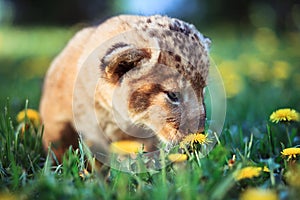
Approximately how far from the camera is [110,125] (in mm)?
3428

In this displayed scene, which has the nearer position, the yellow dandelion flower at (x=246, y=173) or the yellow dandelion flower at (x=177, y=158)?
the yellow dandelion flower at (x=246, y=173)

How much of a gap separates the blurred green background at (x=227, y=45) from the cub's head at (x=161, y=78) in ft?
1.67

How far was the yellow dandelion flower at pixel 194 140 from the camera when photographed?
267cm

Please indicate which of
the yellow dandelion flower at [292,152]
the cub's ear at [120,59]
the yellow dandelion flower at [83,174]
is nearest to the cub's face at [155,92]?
the cub's ear at [120,59]

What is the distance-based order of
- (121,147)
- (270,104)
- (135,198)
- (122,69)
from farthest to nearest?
(270,104), (122,69), (121,147), (135,198)

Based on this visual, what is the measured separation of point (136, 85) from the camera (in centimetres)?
316

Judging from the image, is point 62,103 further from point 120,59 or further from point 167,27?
point 167,27

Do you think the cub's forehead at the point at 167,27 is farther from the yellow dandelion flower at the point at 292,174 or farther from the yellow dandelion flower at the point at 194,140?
the yellow dandelion flower at the point at 292,174

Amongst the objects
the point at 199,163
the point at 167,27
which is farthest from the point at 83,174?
the point at 167,27

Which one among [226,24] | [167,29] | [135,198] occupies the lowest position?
[135,198]

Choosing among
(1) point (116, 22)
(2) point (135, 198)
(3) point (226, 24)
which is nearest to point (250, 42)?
(3) point (226, 24)

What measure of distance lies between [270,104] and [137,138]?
5.29ft

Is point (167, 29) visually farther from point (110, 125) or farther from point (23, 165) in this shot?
point (23, 165)

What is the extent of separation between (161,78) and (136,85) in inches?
7.1
